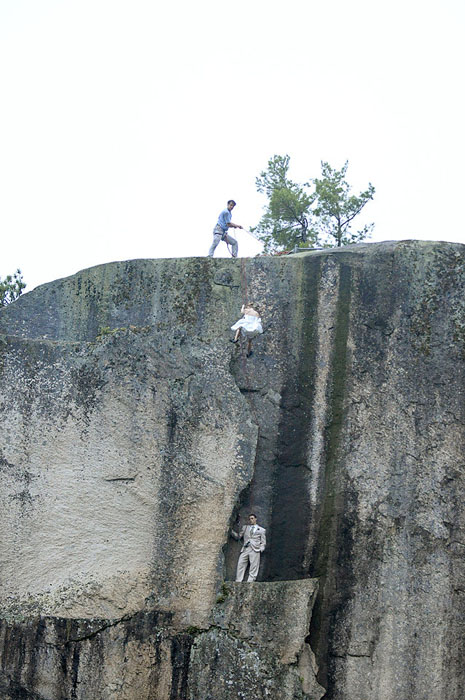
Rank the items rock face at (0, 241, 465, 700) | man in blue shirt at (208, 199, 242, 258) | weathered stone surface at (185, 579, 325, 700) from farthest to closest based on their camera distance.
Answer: man in blue shirt at (208, 199, 242, 258) → rock face at (0, 241, 465, 700) → weathered stone surface at (185, 579, 325, 700)

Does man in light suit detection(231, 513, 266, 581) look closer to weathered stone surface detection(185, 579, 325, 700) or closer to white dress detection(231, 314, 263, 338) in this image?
weathered stone surface detection(185, 579, 325, 700)

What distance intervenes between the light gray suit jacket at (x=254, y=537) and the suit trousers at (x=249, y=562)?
0.14 feet

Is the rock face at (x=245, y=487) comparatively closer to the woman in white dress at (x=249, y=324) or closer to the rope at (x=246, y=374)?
the rope at (x=246, y=374)

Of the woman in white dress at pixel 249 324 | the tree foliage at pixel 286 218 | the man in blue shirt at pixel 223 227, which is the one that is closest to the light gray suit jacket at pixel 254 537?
the woman in white dress at pixel 249 324

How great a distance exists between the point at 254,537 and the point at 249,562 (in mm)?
267

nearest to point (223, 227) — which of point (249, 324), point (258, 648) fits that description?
point (249, 324)

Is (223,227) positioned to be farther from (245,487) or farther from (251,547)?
(251,547)

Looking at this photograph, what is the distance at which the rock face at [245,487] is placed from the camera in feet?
35.0

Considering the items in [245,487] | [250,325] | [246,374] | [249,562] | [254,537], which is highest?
[250,325]

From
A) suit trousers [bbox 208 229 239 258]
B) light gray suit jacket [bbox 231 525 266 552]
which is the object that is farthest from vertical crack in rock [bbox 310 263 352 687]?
suit trousers [bbox 208 229 239 258]

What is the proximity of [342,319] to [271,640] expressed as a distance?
3403 mm

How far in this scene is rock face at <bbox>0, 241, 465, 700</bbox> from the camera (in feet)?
35.0

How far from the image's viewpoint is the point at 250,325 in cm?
1148

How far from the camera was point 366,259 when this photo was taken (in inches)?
472
